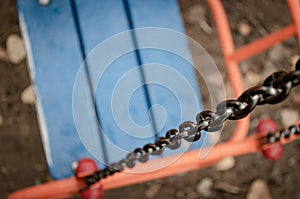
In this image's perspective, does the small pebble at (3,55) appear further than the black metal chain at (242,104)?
Yes

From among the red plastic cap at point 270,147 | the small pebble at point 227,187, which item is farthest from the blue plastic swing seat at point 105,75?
the small pebble at point 227,187

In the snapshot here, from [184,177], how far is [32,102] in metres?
0.56

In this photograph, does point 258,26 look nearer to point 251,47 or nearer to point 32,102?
point 251,47

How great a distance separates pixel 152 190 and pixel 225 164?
0.26 m

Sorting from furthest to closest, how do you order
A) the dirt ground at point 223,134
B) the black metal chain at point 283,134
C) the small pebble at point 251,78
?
the small pebble at point 251,78, the dirt ground at point 223,134, the black metal chain at point 283,134

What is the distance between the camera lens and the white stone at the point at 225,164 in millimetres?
1457

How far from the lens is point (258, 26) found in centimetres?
151

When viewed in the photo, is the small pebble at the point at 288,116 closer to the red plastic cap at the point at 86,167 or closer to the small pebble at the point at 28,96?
the red plastic cap at the point at 86,167

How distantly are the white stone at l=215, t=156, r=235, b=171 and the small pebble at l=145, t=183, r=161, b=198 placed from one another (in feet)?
0.70

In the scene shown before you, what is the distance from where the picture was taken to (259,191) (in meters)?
1.48

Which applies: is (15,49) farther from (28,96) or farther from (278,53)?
(278,53)

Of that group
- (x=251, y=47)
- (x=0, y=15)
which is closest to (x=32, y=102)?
(x=0, y=15)

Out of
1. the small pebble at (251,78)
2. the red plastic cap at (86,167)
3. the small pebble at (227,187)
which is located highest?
the small pebble at (251,78)

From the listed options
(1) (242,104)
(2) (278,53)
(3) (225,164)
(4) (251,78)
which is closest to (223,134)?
(3) (225,164)
